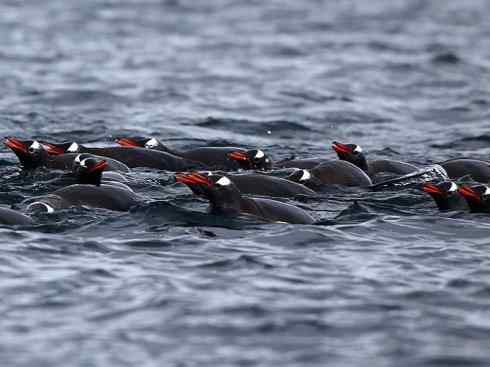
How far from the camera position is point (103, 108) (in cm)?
2370

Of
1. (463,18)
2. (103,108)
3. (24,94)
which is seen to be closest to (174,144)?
(103,108)

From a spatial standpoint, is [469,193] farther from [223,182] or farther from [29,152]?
[29,152]

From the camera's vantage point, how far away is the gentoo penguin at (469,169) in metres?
16.2

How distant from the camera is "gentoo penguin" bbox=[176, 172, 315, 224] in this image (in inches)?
536

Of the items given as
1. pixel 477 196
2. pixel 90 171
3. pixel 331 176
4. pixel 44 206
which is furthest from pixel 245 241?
pixel 331 176

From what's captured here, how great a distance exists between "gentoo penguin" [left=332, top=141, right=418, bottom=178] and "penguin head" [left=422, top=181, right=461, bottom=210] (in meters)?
2.14

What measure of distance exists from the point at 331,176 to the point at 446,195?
192cm

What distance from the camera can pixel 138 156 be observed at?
55.2ft

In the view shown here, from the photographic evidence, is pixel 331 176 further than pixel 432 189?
Yes

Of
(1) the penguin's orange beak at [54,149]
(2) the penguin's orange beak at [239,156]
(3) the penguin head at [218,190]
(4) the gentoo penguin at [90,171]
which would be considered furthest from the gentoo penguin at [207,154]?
(3) the penguin head at [218,190]

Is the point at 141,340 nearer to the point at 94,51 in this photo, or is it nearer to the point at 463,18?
the point at 94,51

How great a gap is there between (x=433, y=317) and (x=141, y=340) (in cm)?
251

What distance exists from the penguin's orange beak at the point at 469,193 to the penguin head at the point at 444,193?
18 cm

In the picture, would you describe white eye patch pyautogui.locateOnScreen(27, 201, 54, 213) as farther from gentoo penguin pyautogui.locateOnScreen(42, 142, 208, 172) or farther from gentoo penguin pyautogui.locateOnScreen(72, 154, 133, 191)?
gentoo penguin pyautogui.locateOnScreen(42, 142, 208, 172)
